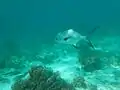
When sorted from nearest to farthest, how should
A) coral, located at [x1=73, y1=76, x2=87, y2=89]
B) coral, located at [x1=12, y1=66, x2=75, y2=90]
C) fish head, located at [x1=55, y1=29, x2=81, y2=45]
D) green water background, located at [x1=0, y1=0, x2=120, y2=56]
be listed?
fish head, located at [x1=55, y1=29, x2=81, y2=45], coral, located at [x1=12, y1=66, x2=75, y2=90], coral, located at [x1=73, y1=76, x2=87, y2=89], green water background, located at [x1=0, y1=0, x2=120, y2=56]

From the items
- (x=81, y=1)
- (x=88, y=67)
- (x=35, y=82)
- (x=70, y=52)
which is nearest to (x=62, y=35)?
(x=35, y=82)

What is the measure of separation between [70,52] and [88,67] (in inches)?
266

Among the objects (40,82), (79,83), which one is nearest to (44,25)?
(79,83)

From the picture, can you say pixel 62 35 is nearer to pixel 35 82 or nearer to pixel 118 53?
pixel 35 82

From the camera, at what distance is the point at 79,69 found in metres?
16.8

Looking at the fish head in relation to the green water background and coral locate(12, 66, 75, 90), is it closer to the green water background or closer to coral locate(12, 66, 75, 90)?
coral locate(12, 66, 75, 90)

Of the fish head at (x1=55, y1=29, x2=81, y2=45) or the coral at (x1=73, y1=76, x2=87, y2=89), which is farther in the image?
the coral at (x1=73, y1=76, x2=87, y2=89)

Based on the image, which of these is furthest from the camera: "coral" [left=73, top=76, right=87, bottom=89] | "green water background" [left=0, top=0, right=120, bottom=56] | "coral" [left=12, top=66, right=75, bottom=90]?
"green water background" [left=0, top=0, right=120, bottom=56]

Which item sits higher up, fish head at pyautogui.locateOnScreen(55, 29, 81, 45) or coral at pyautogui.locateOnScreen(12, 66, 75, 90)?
fish head at pyautogui.locateOnScreen(55, 29, 81, 45)

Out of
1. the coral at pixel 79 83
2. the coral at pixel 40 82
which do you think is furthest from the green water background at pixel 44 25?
the coral at pixel 40 82

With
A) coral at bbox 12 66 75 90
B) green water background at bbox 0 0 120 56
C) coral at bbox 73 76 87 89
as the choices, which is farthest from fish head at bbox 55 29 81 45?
green water background at bbox 0 0 120 56

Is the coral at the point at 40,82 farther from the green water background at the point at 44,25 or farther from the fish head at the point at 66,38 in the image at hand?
the green water background at the point at 44,25

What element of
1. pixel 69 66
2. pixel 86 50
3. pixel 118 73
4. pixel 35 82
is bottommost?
pixel 35 82

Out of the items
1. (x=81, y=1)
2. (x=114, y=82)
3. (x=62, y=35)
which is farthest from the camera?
(x=81, y=1)
